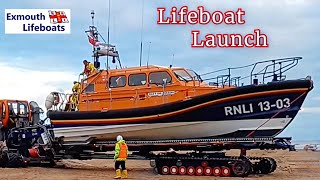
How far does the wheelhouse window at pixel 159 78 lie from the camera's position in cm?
1555

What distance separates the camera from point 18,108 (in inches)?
759

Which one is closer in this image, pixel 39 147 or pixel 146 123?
pixel 146 123

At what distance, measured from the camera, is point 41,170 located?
55.2ft

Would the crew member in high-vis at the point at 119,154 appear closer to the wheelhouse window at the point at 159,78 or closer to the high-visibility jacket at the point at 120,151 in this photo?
the high-visibility jacket at the point at 120,151

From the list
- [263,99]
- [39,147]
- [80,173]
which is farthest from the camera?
[39,147]

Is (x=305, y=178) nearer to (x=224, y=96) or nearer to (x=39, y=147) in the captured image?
(x=224, y=96)

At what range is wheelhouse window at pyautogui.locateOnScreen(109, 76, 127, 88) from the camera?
1617 cm

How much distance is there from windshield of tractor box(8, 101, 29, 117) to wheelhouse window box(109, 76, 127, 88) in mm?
4636

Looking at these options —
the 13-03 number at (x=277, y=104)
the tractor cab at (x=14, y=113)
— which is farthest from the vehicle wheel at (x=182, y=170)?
the tractor cab at (x=14, y=113)

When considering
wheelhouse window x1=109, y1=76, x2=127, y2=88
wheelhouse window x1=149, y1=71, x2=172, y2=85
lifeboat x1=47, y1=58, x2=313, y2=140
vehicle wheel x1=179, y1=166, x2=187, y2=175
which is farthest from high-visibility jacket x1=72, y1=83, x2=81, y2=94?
vehicle wheel x1=179, y1=166, x2=187, y2=175

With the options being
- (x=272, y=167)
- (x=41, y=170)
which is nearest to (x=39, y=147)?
(x=41, y=170)

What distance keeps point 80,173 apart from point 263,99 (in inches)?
237

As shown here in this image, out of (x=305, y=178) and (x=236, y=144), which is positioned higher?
(x=236, y=144)

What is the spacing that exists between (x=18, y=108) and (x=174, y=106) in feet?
23.7
